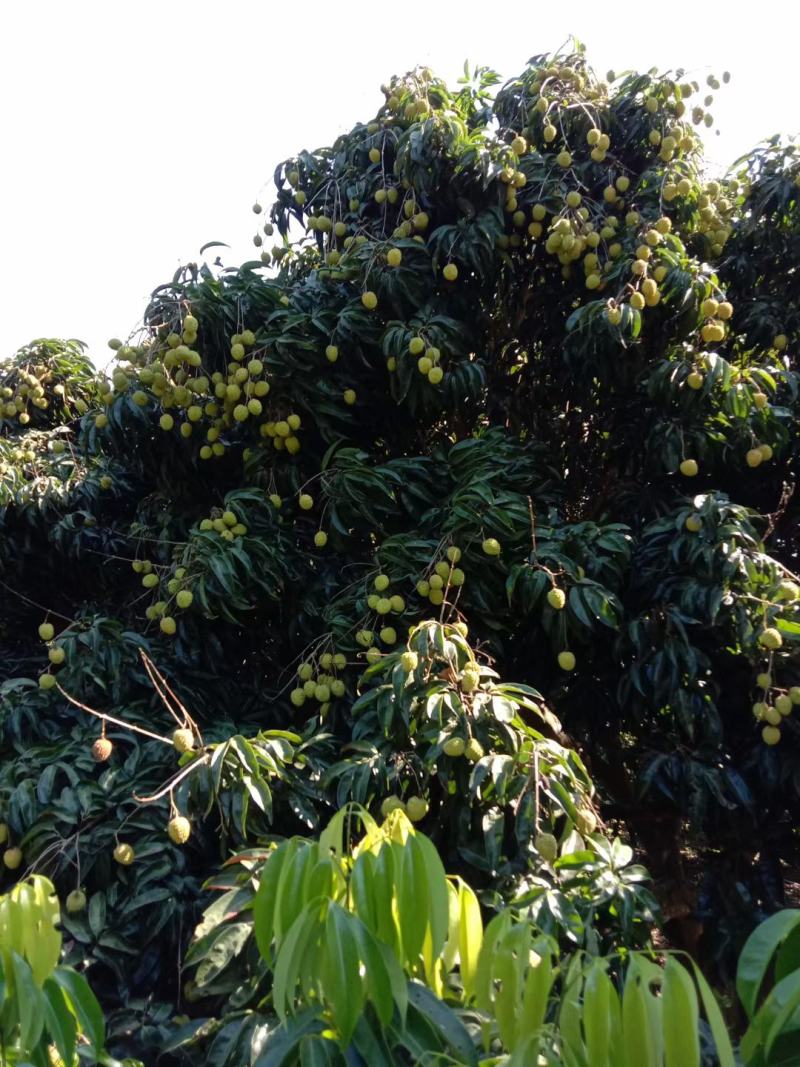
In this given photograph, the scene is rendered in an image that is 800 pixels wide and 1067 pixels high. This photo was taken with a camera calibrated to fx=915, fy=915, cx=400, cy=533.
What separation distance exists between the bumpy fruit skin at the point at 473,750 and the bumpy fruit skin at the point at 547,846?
0.71 feet

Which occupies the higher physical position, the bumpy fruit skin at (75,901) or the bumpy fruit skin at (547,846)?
the bumpy fruit skin at (547,846)

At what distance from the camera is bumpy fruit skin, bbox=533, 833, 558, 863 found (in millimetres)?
2037

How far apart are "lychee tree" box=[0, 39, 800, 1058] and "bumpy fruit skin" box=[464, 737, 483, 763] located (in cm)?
3

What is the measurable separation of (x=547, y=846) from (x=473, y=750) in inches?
10.3

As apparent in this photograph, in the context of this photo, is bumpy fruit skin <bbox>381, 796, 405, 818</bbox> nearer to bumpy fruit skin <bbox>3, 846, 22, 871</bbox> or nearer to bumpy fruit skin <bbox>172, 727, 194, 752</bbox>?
bumpy fruit skin <bbox>172, 727, 194, 752</bbox>

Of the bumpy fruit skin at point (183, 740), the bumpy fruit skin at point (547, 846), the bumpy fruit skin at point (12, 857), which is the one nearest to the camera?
the bumpy fruit skin at point (547, 846)

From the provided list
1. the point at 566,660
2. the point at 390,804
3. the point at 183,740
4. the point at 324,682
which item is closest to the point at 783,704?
the point at 566,660

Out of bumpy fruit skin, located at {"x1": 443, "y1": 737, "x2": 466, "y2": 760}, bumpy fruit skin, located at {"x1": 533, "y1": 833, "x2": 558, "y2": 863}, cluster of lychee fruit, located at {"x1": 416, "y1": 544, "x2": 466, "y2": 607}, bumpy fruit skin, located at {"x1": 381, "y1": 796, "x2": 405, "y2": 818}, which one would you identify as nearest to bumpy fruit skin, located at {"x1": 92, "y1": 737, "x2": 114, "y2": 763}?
bumpy fruit skin, located at {"x1": 381, "y1": 796, "x2": 405, "y2": 818}

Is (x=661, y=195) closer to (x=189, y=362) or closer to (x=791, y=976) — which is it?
A: (x=189, y=362)

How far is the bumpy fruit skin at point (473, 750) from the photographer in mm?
2088

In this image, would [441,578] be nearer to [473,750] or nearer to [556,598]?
[556,598]

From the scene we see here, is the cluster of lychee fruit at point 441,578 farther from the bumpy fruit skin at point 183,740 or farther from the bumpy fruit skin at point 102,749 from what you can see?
the bumpy fruit skin at point 102,749

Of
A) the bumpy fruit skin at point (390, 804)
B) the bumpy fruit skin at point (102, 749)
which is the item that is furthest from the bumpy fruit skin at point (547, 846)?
the bumpy fruit skin at point (102, 749)

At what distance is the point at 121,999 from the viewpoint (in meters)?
2.10
